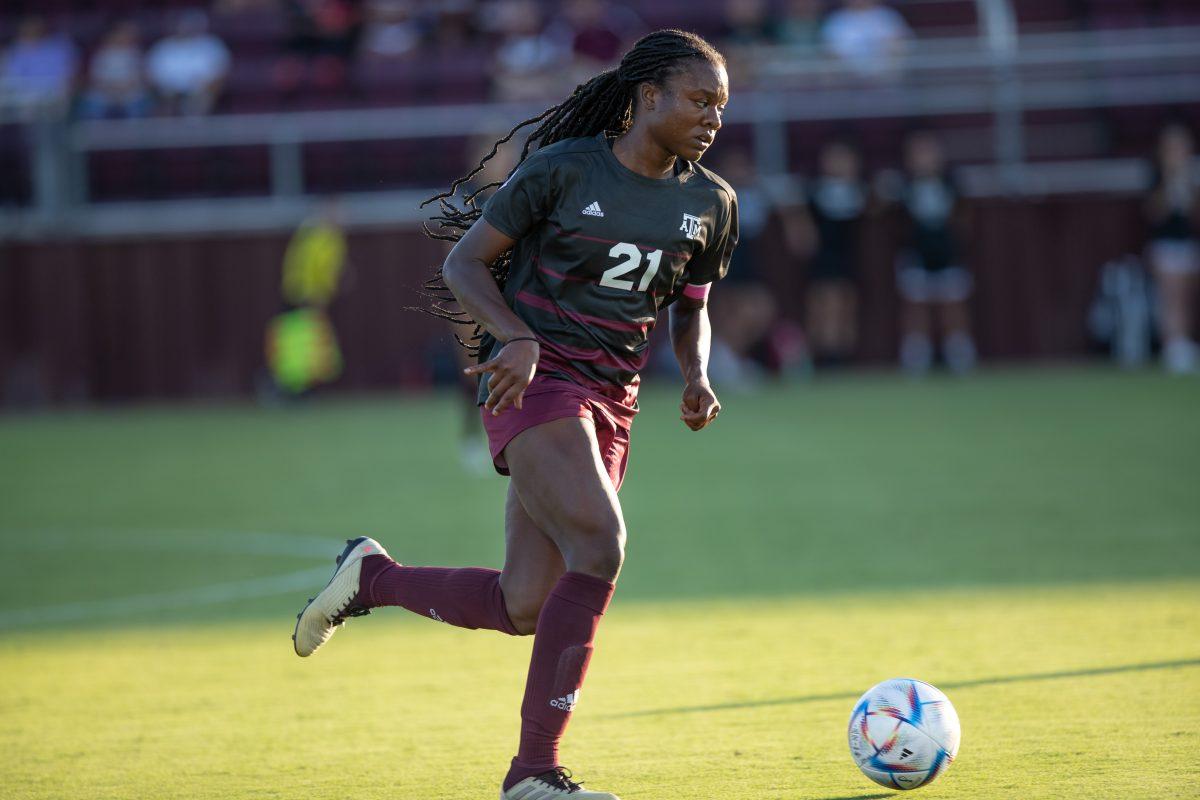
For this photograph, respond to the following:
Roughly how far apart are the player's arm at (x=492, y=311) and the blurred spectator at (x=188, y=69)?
16.0m

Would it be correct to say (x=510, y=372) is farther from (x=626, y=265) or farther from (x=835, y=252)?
(x=835, y=252)

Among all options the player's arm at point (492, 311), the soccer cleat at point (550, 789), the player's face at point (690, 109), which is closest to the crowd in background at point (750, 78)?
the player's face at point (690, 109)

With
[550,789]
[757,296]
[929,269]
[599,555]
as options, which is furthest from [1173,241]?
[550,789]

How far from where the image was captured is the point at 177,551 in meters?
9.71

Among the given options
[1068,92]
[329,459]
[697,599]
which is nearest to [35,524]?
[329,459]

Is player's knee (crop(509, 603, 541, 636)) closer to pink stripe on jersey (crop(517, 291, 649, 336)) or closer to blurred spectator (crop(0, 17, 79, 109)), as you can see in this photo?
pink stripe on jersey (crop(517, 291, 649, 336))

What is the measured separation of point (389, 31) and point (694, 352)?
16370mm

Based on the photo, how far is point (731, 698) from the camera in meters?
5.69

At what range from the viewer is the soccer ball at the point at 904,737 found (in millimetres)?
4391

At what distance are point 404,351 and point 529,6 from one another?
15.6 feet

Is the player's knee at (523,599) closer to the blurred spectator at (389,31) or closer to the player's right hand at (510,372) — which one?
the player's right hand at (510,372)

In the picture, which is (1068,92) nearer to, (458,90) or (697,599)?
(458,90)

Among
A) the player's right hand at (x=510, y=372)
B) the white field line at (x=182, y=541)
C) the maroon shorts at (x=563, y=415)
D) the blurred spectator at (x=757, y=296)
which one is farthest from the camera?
the blurred spectator at (x=757, y=296)

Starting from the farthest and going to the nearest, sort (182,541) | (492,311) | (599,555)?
(182,541) < (492,311) < (599,555)
